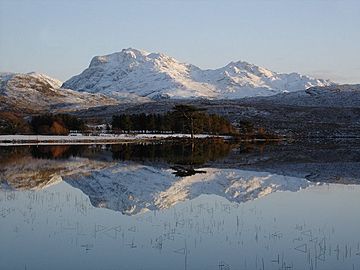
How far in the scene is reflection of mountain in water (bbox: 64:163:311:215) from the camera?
20016mm

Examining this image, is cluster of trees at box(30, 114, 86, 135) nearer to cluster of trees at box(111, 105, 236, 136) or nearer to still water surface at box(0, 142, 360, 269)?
cluster of trees at box(111, 105, 236, 136)

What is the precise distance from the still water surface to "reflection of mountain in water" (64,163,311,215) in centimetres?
5

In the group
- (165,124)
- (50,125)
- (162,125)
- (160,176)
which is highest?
(50,125)

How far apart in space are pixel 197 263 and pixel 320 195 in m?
11.8

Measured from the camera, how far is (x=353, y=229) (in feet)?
51.2

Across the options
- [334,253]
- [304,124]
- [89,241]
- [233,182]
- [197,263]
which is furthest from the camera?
[304,124]

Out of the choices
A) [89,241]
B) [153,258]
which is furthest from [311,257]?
[89,241]

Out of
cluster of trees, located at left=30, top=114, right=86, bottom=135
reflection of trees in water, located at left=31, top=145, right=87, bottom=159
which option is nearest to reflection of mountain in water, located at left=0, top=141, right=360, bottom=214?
reflection of trees in water, located at left=31, top=145, right=87, bottom=159

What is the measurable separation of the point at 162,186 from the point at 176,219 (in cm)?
743

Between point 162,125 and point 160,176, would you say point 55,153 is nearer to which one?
point 160,176

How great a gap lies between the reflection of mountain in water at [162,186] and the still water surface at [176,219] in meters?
0.05

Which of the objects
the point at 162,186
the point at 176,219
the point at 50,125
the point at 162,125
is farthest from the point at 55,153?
the point at 162,125

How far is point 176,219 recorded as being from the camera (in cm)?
1675

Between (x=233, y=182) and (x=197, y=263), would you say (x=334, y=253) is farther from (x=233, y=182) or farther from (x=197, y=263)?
(x=233, y=182)
